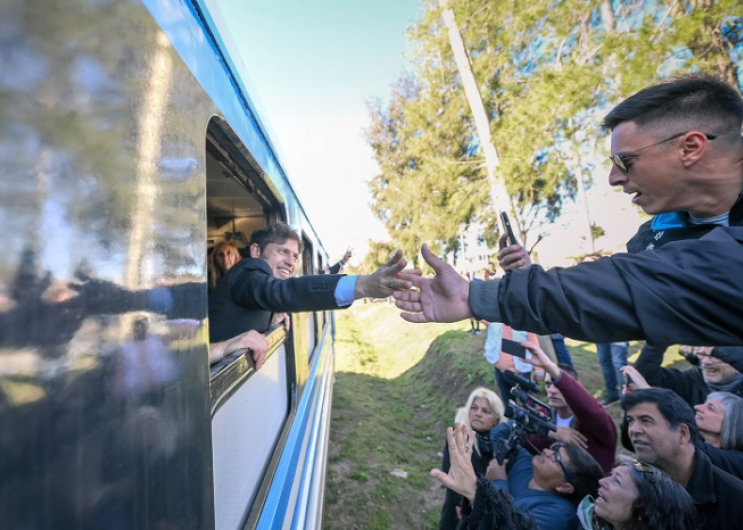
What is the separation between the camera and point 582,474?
204 cm

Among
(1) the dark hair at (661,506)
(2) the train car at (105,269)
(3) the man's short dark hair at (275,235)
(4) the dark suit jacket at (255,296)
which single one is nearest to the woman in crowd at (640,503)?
(1) the dark hair at (661,506)

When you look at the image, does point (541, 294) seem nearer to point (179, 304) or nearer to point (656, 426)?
point (179, 304)

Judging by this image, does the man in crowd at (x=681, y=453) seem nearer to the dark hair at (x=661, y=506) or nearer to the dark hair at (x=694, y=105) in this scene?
the dark hair at (x=661, y=506)

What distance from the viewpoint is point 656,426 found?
206 cm

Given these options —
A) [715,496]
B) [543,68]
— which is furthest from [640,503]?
[543,68]

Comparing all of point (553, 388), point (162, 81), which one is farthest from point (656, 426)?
point (162, 81)

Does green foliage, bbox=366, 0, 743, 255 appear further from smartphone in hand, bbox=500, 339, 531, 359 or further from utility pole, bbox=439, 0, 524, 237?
smartphone in hand, bbox=500, 339, 531, 359

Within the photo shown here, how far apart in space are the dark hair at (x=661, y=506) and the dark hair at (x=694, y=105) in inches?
53.9

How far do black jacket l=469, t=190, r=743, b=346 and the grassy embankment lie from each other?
324 cm

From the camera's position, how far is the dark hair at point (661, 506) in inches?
62.5

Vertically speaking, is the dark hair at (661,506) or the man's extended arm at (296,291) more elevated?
the man's extended arm at (296,291)

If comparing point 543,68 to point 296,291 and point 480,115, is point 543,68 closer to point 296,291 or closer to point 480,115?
point 480,115

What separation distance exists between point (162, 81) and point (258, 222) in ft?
11.5

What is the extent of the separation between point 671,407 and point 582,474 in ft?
1.89
